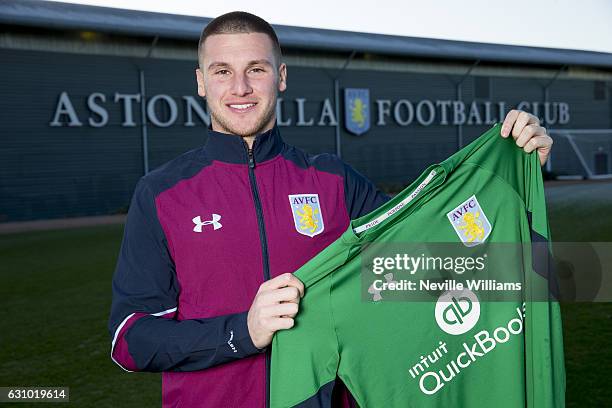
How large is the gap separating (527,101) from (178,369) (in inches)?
1129

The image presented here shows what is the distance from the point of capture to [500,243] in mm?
2115

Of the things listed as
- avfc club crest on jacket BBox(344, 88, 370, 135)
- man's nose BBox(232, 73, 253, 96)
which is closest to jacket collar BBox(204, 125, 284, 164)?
man's nose BBox(232, 73, 253, 96)

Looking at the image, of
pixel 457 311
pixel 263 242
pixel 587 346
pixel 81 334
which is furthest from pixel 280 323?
pixel 81 334

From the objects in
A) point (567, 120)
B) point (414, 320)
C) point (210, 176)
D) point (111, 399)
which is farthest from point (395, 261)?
point (567, 120)

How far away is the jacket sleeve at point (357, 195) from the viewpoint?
232 cm

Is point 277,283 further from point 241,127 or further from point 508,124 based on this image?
point 508,124

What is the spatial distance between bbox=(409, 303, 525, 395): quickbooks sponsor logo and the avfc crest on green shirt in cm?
25

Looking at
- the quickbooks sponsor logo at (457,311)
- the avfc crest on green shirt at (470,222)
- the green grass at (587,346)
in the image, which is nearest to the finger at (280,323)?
the quickbooks sponsor logo at (457,311)

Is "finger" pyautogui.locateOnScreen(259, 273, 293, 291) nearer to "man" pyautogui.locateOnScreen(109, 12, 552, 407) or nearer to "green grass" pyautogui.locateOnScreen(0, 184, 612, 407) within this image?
"man" pyautogui.locateOnScreen(109, 12, 552, 407)

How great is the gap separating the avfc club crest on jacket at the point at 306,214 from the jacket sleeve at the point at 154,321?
1.29ft

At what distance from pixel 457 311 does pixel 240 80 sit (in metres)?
0.98

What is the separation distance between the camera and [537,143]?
214 centimetres

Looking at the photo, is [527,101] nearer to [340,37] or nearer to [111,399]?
[340,37]

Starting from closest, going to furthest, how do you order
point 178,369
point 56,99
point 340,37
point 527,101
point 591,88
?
point 178,369, point 56,99, point 340,37, point 527,101, point 591,88
